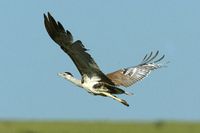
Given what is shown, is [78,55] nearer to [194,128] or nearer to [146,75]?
[146,75]

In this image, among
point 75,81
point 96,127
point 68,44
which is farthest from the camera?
point 96,127

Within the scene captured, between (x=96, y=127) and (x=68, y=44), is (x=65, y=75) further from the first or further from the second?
(x=96, y=127)

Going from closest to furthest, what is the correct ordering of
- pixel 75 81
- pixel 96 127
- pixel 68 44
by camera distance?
pixel 68 44, pixel 75 81, pixel 96 127

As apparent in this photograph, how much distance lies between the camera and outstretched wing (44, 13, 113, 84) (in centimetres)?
1436

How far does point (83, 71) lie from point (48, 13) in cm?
98

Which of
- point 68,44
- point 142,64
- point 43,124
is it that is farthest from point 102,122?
point 68,44

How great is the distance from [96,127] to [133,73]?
1920 centimetres

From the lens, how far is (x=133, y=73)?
16.4m

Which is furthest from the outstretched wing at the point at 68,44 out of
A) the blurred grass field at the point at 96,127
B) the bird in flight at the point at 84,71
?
the blurred grass field at the point at 96,127

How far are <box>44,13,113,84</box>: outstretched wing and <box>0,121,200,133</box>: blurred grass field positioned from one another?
17.8m

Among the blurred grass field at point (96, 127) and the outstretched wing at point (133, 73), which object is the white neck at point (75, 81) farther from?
the blurred grass field at point (96, 127)

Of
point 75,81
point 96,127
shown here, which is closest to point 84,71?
point 75,81

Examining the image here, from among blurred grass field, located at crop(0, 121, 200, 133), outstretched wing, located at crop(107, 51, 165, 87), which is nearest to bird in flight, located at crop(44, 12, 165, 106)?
outstretched wing, located at crop(107, 51, 165, 87)

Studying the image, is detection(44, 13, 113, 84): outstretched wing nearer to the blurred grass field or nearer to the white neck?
the white neck
